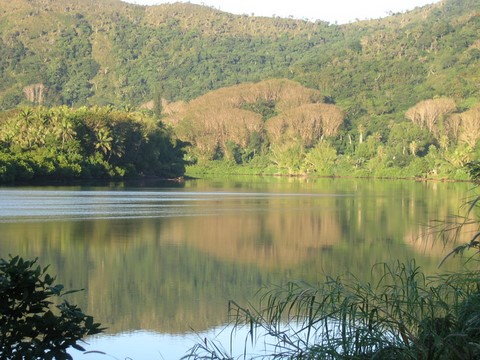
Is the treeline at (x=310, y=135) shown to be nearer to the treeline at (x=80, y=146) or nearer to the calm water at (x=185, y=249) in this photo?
the treeline at (x=80, y=146)

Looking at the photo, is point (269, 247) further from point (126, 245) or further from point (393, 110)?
point (393, 110)

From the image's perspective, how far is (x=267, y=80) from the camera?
339ft

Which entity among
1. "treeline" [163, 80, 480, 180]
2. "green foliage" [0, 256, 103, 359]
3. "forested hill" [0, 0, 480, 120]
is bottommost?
"green foliage" [0, 256, 103, 359]

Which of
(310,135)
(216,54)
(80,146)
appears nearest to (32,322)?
(80,146)

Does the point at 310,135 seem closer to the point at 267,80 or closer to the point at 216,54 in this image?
the point at 267,80

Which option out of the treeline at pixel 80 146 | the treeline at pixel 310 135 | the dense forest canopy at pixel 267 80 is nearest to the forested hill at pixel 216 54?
the dense forest canopy at pixel 267 80

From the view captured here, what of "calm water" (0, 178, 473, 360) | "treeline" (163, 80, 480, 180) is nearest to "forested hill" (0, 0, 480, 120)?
"treeline" (163, 80, 480, 180)

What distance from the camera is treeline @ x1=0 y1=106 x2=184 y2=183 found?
5116cm

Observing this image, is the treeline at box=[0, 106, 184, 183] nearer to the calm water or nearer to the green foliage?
the calm water

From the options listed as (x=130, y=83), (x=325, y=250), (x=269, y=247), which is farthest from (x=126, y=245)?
(x=130, y=83)

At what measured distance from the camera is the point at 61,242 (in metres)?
19.3

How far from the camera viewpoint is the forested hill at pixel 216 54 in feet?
329

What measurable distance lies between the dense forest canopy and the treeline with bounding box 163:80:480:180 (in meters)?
0.15

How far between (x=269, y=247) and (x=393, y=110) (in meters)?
76.5
